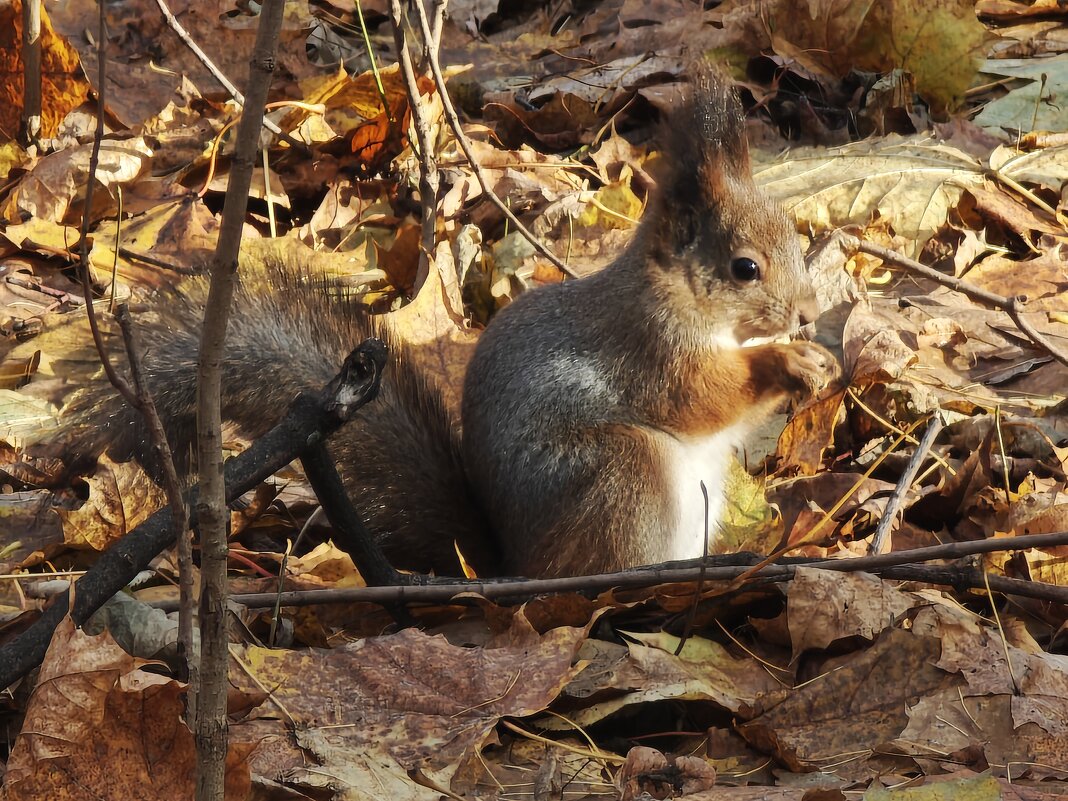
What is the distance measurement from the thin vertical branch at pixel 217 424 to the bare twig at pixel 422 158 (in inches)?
80.1

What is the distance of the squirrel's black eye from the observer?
8.70ft

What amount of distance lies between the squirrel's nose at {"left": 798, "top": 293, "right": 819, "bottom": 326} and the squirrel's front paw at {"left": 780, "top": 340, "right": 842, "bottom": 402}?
61 mm

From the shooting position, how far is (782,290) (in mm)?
2676

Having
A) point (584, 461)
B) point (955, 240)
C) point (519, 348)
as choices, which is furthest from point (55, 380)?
point (955, 240)

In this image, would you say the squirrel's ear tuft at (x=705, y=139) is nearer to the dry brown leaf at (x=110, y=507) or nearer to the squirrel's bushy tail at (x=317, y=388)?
the squirrel's bushy tail at (x=317, y=388)

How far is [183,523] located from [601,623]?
0.94 metres

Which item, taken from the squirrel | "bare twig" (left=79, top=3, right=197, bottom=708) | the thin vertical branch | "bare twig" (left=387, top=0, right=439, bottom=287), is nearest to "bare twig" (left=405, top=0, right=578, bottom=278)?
"bare twig" (left=387, top=0, right=439, bottom=287)

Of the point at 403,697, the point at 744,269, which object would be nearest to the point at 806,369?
the point at 744,269

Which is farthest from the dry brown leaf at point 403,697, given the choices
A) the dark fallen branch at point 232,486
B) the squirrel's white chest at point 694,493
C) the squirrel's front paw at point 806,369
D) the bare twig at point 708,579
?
the squirrel's front paw at point 806,369

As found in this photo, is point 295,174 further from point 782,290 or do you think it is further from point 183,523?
point 183,523

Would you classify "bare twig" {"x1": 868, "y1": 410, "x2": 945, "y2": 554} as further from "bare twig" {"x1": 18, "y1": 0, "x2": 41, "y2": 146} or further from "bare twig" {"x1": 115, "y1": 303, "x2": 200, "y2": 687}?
"bare twig" {"x1": 18, "y1": 0, "x2": 41, "y2": 146}

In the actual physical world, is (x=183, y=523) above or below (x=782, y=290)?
above

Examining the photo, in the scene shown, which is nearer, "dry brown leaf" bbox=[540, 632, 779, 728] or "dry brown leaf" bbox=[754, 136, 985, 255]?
"dry brown leaf" bbox=[540, 632, 779, 728]

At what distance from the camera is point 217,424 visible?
109 cm
